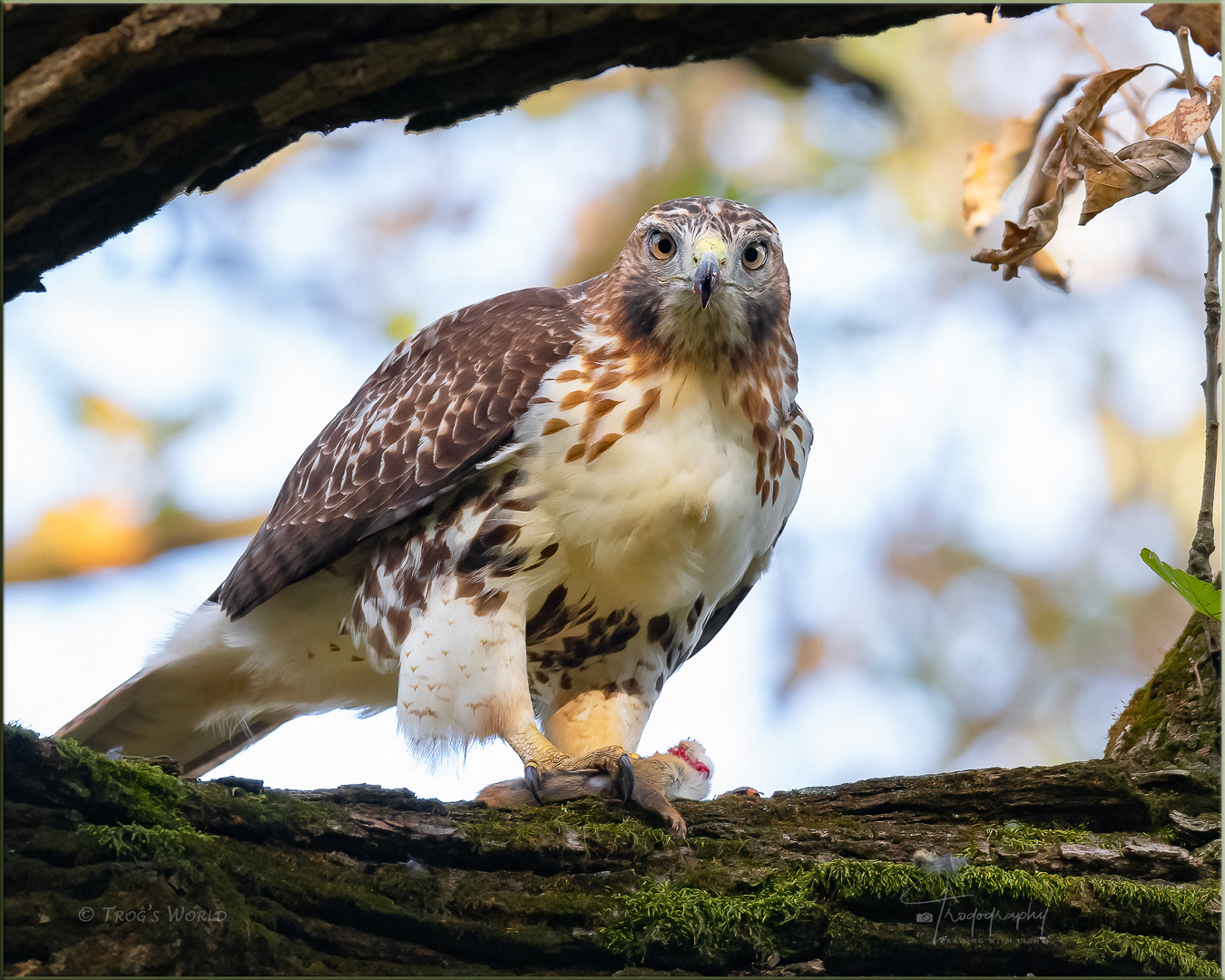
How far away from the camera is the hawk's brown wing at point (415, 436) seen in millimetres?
3928

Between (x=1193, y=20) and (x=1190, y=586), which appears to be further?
(x=1193, y=20)

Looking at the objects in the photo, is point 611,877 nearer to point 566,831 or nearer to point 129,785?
point 566,831

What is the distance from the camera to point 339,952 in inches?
107

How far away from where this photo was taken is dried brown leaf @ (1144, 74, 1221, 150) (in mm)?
3584

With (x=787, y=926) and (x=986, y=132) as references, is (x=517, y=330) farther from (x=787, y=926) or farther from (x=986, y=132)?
(x=986, y=132)

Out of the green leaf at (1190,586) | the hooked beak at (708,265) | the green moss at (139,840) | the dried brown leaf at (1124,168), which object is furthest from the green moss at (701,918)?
the dried brown leaf at (1124,168)

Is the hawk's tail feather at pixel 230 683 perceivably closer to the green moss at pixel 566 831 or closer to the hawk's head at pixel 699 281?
the green moss at pixel 566 831

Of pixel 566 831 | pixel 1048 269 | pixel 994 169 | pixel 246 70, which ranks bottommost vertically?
pixel 566 831

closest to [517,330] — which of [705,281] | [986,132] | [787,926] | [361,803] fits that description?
[705,281]

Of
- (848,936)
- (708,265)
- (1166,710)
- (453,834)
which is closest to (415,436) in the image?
(708,265)

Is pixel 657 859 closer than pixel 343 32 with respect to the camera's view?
No

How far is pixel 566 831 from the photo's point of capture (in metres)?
3.20

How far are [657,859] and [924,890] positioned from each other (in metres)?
0.76

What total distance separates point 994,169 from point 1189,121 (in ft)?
2.65
